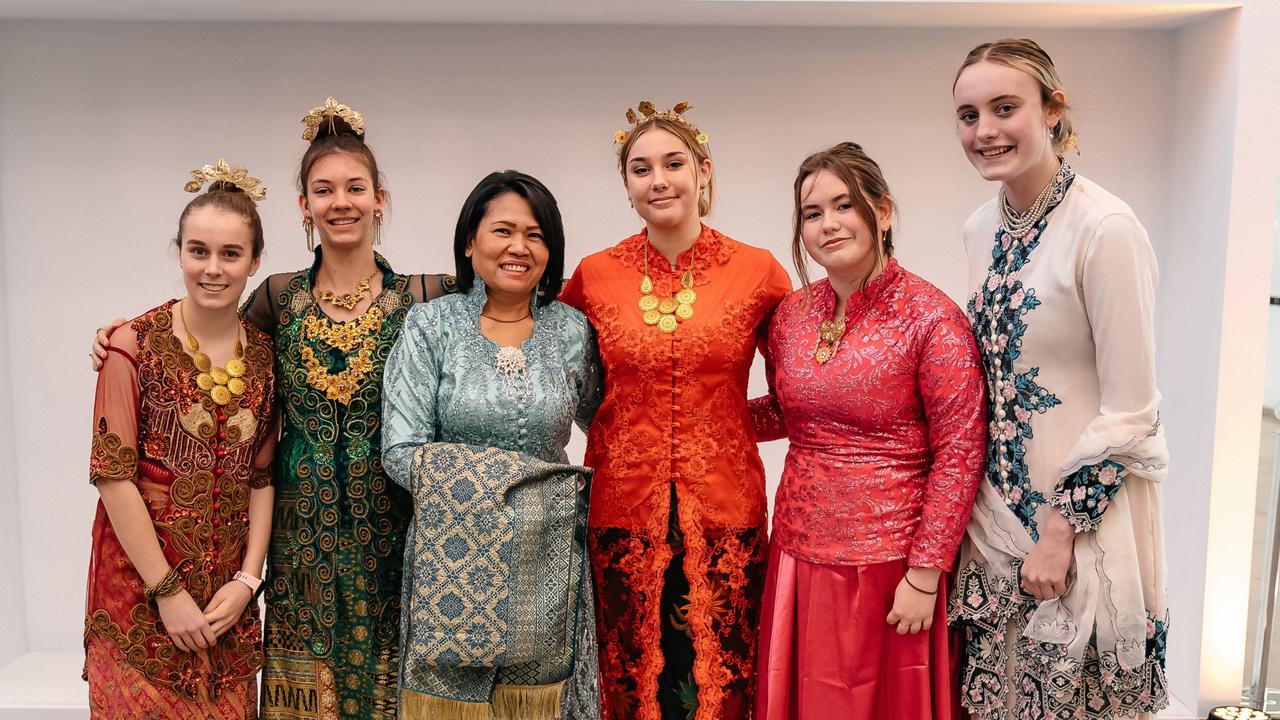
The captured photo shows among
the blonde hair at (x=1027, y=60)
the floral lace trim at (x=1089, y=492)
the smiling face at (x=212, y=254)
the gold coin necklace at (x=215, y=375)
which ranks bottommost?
the floral lace trim at (x=1089, y=492)

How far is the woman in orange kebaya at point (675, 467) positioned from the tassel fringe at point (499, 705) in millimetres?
311

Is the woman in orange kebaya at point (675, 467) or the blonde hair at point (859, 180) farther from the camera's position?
the woman in orange kebaya at point (675, 467)

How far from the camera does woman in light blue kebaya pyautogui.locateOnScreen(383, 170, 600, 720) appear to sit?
1896 mm

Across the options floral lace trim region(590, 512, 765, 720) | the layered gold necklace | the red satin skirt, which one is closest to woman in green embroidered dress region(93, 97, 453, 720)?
the layered gold necklace

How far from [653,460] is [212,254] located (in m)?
1.05

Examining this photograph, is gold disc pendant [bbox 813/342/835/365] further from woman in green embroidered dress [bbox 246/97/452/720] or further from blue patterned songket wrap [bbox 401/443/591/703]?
woman in green embroidered dress [bbox 246/97/452/720]

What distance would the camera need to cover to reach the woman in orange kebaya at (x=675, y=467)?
220 centimetres

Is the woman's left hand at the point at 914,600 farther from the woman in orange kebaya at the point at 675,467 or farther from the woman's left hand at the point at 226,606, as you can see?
the woman's left hand at the point at 226,606

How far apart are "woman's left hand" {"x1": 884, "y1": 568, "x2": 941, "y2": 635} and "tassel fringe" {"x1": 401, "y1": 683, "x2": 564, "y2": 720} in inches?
27.9

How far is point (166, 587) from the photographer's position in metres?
2.04

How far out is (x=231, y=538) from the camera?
2133 mm

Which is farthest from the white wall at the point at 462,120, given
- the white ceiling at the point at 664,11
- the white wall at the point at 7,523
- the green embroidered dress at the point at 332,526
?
the green embroidered dress at the point at 332,526

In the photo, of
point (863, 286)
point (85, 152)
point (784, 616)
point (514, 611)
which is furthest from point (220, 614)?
point (85, 152)

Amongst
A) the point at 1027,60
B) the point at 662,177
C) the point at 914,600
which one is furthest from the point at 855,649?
the point at 1027,60
